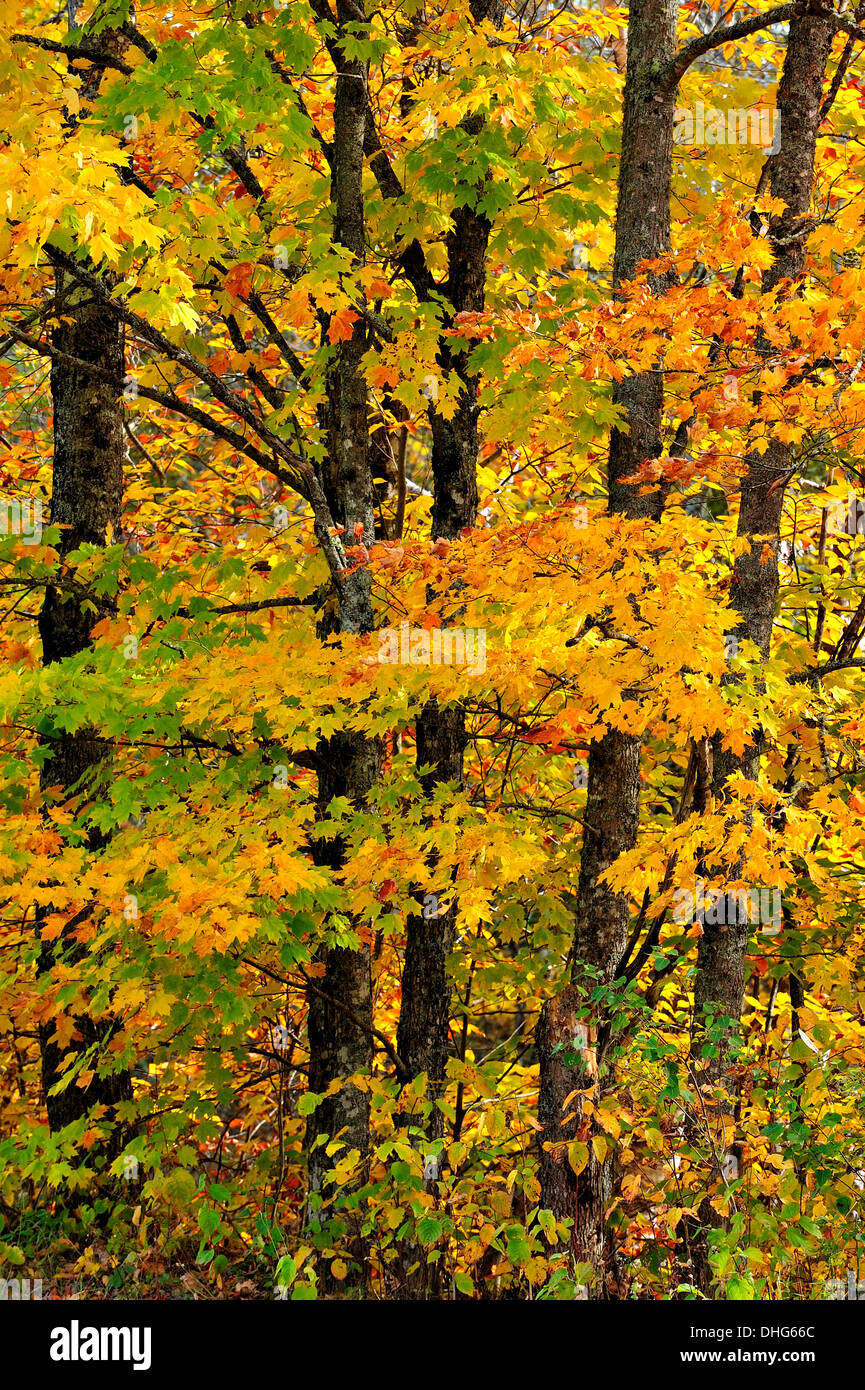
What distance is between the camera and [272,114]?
19.4ft

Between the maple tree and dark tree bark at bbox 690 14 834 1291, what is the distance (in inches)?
1.0

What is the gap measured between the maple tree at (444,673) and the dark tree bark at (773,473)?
0.08 ft

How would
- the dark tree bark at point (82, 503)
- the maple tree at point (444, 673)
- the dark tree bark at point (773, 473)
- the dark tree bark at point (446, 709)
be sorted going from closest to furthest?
the maple tree at point (444, 673) → the dark tree bark at point (773, 473) → the dark tree bark at point (446, 709) → the dark tree bark at point (82, 503)

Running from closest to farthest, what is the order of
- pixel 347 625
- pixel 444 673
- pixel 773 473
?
pixel 444 673 < pixel 773 473 < pixel 347 625

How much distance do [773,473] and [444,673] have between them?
2.55 metres

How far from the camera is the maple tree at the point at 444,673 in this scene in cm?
530

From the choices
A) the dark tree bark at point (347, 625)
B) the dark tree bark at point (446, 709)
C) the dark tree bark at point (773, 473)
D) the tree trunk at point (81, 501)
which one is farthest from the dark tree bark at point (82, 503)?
the dark tree bark at point (773, 473)

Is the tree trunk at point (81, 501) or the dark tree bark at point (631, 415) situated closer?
the dark tree bark at point (631, 415)

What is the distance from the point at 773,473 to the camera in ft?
22.0

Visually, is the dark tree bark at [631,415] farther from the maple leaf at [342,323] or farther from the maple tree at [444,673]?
the maple leaf at [342,323]

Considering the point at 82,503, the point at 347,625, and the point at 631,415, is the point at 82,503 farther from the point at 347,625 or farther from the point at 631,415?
the point at 631,415

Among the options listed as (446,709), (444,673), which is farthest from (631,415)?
(444,673)

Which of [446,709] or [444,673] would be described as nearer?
[444,673]

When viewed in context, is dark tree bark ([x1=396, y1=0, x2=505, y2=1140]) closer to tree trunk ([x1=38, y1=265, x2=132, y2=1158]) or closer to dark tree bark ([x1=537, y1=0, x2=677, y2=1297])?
dark tree bark ([x1=537, y1=0, x2=677, y2=1297])
